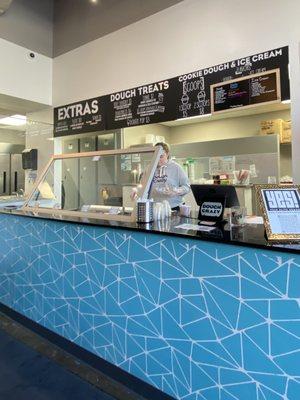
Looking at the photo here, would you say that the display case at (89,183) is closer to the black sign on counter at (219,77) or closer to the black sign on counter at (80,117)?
the black sign on counter at (80,117)

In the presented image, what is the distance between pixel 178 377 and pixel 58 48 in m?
5.26

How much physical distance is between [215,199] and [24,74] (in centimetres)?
412

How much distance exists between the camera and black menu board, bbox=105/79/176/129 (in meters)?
3.79

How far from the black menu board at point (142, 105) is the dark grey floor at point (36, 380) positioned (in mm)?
2885

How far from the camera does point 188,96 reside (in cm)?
360

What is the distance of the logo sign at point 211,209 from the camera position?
2.03 meters

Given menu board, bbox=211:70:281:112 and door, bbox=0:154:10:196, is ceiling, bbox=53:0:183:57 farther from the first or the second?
door, bbox=0:154:10:196

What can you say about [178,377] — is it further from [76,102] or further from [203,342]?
[76,102]

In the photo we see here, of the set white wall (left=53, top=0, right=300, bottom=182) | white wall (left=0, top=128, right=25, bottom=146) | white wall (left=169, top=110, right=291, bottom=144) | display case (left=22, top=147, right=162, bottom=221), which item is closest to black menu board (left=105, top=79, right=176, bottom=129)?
white wall (left=53, top=0, right=300, bottom=182)

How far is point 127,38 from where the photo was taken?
4230 millimetres

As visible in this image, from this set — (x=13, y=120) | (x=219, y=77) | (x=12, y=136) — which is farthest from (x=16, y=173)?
(x=219, y=77)

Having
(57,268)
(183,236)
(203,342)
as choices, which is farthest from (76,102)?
(203,342)

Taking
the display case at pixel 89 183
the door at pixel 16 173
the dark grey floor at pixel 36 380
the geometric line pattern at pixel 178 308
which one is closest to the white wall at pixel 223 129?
the display case at pixel 89 183

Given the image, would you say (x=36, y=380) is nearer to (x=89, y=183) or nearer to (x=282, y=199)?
(x=282, y=199)
